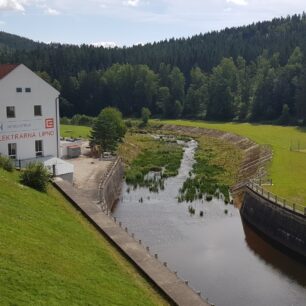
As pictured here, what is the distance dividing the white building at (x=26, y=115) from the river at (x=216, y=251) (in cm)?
911

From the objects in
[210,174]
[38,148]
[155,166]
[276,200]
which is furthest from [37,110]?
[155,166]

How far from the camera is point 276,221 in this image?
1373 inches

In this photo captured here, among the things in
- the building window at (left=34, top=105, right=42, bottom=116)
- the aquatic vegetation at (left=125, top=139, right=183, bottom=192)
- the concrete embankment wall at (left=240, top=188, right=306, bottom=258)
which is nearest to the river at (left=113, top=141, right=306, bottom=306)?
the concrete embankment wall at (left=240, top=188, right=306, bottom=258)

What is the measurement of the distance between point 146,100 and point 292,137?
65.0 meters

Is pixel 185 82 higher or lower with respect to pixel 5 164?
higher

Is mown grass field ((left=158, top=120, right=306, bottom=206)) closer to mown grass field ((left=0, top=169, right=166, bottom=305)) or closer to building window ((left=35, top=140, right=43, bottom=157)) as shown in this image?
building window ((left=35, top=140, right=43, bottom=157))

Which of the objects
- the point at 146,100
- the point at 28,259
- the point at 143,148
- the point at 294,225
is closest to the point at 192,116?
the point at 146,100

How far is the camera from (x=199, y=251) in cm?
3231

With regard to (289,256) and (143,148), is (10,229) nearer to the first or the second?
(289,256)

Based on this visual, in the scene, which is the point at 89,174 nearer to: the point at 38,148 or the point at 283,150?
the point at 38,148

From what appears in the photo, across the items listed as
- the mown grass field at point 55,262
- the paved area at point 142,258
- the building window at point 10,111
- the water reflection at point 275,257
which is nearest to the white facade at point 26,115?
the building window at point 10,111

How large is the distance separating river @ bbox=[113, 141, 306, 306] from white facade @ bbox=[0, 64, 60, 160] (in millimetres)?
9251

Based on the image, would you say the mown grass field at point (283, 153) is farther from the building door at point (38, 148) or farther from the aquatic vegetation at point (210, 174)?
the building door at point (38, 148)

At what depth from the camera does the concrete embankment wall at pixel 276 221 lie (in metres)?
31.9
